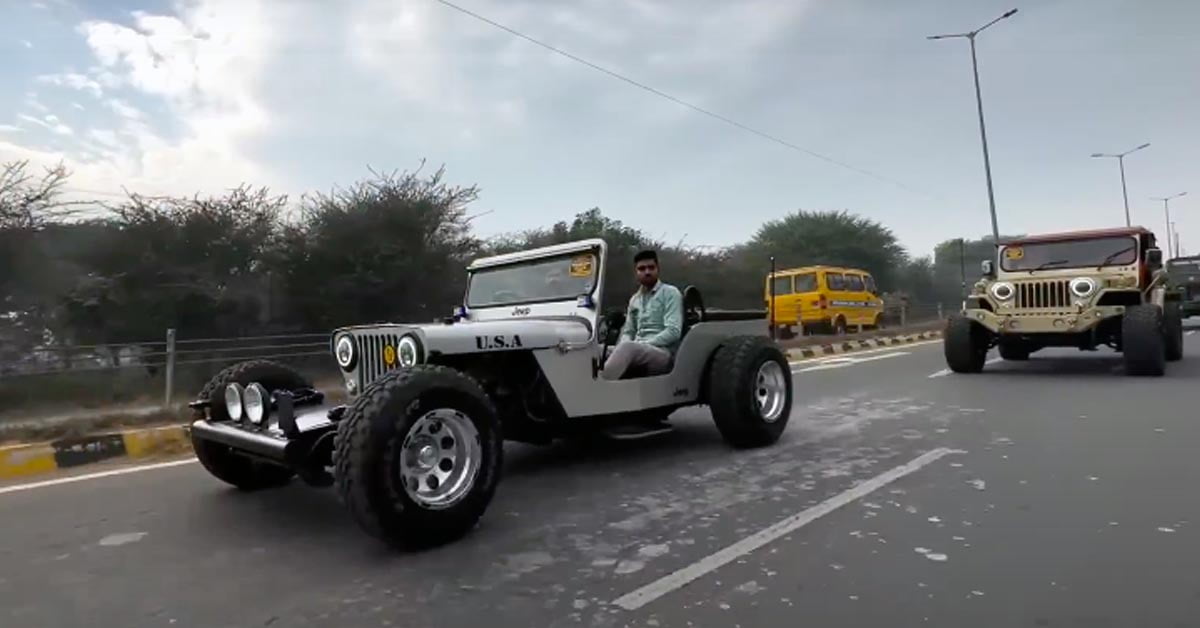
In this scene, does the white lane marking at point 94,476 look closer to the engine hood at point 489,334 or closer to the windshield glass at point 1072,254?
the engine hood at point 489,334

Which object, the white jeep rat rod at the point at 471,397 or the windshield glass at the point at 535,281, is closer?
the white jeep rat rod at the point at 471,397

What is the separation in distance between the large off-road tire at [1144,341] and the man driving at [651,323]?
6.60 metres

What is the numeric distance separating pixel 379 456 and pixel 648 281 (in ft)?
9.15

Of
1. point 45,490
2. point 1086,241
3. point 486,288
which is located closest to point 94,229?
point 45,490

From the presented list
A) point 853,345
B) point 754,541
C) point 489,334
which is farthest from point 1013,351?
point 489,334

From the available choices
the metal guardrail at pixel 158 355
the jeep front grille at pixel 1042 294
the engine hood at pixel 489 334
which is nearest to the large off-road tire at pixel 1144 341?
the jeep front grille at pixel 1042 294

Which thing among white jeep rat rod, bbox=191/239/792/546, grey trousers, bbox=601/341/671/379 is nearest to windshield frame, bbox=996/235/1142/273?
white jeep rat rod, bbox=191/239/792/546

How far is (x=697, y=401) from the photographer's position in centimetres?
570

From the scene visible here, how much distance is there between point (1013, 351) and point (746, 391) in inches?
331

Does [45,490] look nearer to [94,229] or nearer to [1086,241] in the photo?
[94,229]

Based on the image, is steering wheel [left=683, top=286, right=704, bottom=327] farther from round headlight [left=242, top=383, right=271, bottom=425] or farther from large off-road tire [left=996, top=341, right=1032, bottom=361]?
large off-road tire [left=996, top=341, right=1032, bottom=361]

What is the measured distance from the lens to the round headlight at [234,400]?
13.8 feet

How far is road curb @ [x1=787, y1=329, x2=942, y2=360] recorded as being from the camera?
15.7m

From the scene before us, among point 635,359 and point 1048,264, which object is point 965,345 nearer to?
point 1048,264
